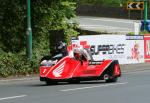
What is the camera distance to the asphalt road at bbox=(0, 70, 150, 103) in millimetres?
15625

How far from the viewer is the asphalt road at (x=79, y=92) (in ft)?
51.3

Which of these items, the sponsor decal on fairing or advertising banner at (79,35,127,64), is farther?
advertising banner at (79,35,127,64)

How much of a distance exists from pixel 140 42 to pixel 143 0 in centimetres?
542

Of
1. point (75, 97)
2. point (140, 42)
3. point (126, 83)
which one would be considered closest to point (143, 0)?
point (140, 42)

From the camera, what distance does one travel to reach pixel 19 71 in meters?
24.5

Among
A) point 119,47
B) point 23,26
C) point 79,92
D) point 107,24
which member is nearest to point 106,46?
point 119,47

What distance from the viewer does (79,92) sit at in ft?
57.5

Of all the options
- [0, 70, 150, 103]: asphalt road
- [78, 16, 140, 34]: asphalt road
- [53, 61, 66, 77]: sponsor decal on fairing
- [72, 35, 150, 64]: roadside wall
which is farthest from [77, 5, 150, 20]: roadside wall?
[53, 61, 66, 77]: sponsor decal on fairing

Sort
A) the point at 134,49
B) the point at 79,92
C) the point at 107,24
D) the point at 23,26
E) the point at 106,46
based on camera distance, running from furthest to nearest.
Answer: the point at 107,24, the point at 134,49, the point at 106,46, the point at 23,26, the point at 79,92

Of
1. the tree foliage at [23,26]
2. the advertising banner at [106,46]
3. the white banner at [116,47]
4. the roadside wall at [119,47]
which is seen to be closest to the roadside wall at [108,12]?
the roadside wall at [119,47]

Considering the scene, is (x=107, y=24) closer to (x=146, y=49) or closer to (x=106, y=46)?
(x=146, y=49)

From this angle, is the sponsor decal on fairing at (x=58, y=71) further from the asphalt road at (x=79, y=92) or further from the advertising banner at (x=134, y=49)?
the advertising banner at (x=134, y=49)

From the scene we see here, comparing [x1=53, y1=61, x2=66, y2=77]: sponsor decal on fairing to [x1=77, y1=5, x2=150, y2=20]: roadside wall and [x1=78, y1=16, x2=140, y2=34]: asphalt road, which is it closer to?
[x1=78, y1=16, x2=140, y2=34]: asphalt road

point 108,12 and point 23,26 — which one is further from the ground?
point 23,26
